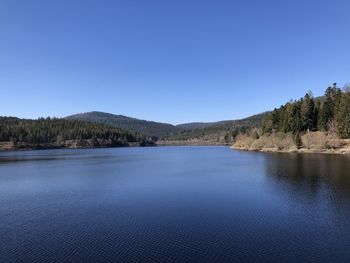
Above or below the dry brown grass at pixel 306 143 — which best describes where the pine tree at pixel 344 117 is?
above

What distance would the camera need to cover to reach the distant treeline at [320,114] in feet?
348

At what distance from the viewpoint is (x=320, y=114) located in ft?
389

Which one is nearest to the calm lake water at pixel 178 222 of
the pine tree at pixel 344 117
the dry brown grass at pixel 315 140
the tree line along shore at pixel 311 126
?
the pine tree at pixel 344 117

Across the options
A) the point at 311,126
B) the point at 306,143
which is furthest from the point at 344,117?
the point at 311,126

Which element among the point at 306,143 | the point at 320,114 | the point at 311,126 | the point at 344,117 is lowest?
the point at 306,143

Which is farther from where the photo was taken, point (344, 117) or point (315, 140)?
point (315, 140)

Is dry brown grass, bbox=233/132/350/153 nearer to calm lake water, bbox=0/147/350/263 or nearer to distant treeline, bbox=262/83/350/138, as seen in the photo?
distant treeline, bbox=262/83/350/138

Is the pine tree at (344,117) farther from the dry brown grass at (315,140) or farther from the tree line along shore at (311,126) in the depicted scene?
the dry brown grass at (315,140)

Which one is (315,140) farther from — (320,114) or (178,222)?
(178,222)

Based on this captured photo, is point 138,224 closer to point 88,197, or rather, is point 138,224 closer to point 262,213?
point 262,213

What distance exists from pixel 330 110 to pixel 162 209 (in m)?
104

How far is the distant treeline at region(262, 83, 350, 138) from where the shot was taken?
106 metres

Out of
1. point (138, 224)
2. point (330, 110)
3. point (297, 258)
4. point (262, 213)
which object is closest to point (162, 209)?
point (138, 224)

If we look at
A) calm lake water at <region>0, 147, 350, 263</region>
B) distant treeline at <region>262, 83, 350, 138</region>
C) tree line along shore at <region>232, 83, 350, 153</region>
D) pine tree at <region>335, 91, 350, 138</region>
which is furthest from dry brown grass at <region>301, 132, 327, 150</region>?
calm lake water at <region>0, 147, 350, 263</region>
